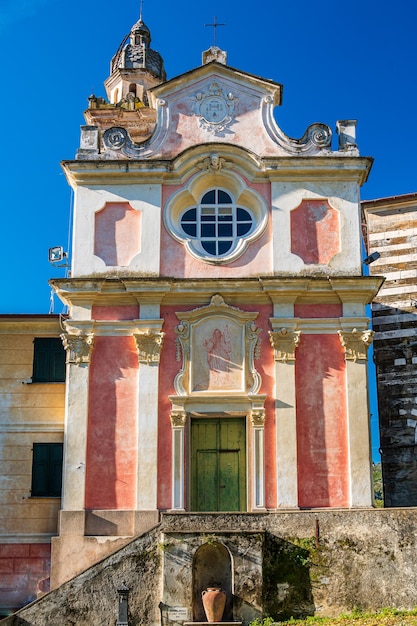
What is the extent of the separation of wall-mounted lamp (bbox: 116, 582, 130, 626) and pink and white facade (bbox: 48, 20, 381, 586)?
3234 mm

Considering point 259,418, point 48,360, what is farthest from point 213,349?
point 48,360

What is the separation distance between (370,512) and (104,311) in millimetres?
8366

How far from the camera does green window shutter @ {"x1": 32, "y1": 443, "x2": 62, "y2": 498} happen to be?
2359 centimetres

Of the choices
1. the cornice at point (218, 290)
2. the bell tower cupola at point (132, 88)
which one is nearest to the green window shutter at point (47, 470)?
the cornice at point (218, 290)

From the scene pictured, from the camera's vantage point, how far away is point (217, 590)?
17.9 m

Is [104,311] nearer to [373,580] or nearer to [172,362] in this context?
[172,362]

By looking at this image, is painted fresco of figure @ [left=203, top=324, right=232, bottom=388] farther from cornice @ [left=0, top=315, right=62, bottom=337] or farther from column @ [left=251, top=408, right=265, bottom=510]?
cornice @ [left=0, top=315, right=62, bottom=337]

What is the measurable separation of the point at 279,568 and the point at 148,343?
6684mm

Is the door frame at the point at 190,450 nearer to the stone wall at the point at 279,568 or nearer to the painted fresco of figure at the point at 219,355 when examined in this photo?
the painted fresco of figure at the point at 219,355

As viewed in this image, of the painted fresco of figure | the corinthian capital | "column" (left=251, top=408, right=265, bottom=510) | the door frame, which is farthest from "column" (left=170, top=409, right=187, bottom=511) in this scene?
the corinthian capital

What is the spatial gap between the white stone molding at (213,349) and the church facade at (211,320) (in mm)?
35

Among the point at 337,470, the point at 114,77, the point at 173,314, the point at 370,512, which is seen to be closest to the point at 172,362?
the point at 173,314

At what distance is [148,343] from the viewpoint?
2259 cm

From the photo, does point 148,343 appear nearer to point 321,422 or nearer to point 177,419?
point 177,419
